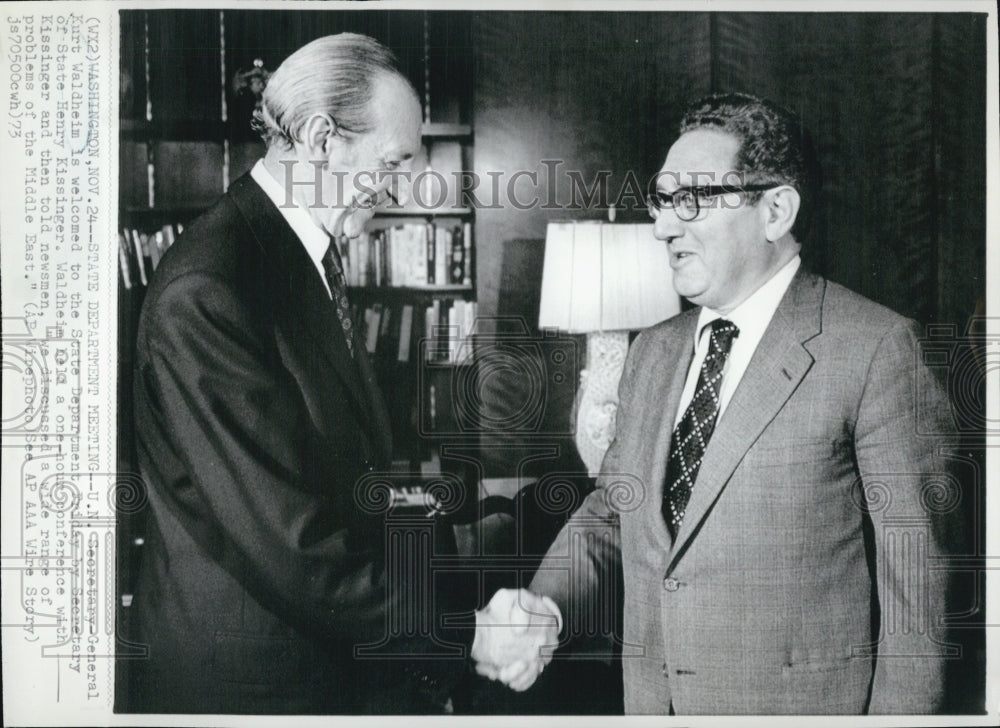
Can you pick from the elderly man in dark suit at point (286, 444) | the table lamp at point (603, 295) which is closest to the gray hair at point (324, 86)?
the elderly man in dark suit at point (286, 444)

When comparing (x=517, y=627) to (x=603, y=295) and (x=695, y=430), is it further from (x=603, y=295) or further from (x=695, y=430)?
(x=603, y=295)

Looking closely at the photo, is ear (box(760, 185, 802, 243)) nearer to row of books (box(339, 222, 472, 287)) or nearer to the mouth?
the mouth

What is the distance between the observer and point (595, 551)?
224cm

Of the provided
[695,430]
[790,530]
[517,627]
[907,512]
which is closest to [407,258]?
[695,430]

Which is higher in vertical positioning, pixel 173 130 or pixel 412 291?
pixel 173 130

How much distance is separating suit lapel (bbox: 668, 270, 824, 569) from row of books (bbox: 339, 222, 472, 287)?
0.74 metres

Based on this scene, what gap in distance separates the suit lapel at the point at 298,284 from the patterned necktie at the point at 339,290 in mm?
13

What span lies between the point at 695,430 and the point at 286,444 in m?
1.02

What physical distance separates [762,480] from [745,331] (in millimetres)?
364

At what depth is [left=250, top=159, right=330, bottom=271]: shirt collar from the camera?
2223 mm

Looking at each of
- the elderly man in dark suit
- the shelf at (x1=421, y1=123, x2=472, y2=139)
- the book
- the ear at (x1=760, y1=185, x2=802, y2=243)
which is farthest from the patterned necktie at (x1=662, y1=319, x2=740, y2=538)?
the shelf at (x1=421, y1=123, x2=472, y2=139)

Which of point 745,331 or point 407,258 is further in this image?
point 407,258

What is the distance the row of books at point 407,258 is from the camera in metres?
2.24

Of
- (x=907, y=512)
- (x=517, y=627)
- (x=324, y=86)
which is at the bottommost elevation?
(x=517, y=627)
